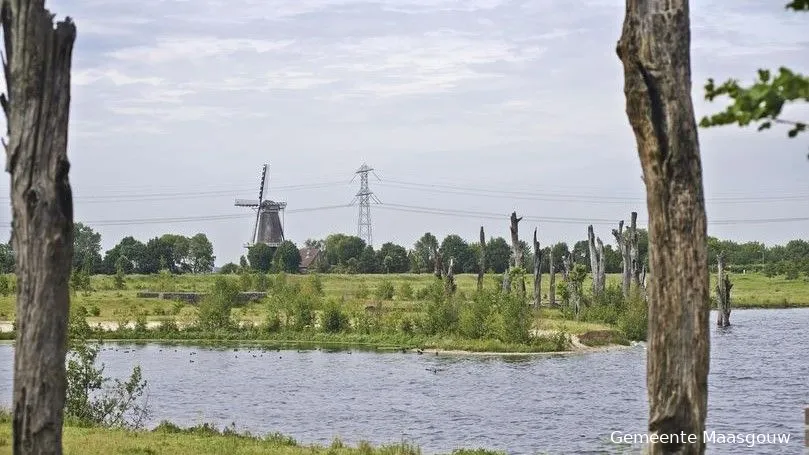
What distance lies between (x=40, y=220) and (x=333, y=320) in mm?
52332

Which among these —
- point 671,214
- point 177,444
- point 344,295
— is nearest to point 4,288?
point 344,295

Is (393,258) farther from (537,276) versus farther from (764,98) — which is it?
(764,98)

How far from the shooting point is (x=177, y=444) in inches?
759

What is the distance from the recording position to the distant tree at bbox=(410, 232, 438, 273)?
115037 millimetres

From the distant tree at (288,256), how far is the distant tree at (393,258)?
28.8 ft

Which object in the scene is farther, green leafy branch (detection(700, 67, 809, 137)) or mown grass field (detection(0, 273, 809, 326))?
mown grass field (detection(0, 273, 809, 326))

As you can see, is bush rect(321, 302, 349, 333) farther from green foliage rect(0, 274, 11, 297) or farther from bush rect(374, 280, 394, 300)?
green foliage rect(0, 274, 11, 297)

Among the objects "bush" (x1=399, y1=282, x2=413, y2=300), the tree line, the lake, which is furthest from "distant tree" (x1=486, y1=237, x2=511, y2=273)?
the lake

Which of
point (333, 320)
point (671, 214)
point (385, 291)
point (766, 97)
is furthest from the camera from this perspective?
point (385, 291)

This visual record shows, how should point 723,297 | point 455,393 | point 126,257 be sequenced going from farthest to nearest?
point 126,257, point 723,297, point 455,393

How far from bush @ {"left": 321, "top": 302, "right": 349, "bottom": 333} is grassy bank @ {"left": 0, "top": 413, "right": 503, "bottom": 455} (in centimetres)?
3802

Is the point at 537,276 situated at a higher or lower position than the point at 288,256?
lower

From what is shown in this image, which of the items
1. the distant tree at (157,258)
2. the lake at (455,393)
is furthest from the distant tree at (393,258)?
the lake at (455,393)

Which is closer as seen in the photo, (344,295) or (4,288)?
(4,288)
